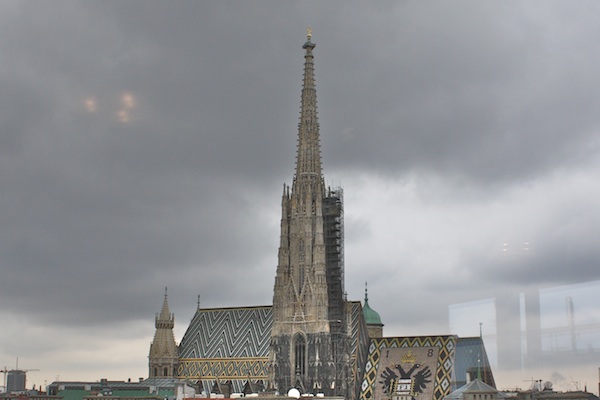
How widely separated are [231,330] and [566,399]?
38780 mm

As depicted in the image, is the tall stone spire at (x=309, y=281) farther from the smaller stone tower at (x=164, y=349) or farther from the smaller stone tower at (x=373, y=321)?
the smaller stone tower at (x=373, y=321)

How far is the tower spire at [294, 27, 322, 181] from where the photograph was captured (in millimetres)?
80188

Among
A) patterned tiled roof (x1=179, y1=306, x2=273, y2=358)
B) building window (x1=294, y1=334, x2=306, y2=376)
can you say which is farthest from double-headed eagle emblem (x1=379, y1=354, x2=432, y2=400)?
patterned tiled roof (x1=179, y1=306, x2=273, y2=358)

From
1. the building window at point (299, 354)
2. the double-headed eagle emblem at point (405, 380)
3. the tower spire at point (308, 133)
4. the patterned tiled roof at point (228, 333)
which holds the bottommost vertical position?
the double-headed eagle emblem at point (405, 380)

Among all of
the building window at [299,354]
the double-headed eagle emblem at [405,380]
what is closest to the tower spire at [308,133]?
the building window at [299,354]

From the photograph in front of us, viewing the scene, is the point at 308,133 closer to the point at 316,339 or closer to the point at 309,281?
the point at 309,281

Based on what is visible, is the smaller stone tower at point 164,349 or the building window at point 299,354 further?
the smaller stone tower at point 164,349

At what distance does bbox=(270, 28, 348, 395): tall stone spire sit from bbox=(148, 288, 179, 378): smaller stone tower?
581 inches

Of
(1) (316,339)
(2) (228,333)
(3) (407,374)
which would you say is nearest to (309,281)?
(1) (316,339)

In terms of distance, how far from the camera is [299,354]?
76312 millimetres

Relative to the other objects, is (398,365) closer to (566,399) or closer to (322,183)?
(322,183)

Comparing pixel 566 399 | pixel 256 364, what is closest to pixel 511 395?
pixel 566 399

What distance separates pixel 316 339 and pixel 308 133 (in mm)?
18014

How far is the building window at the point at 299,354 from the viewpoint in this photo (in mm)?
75625
